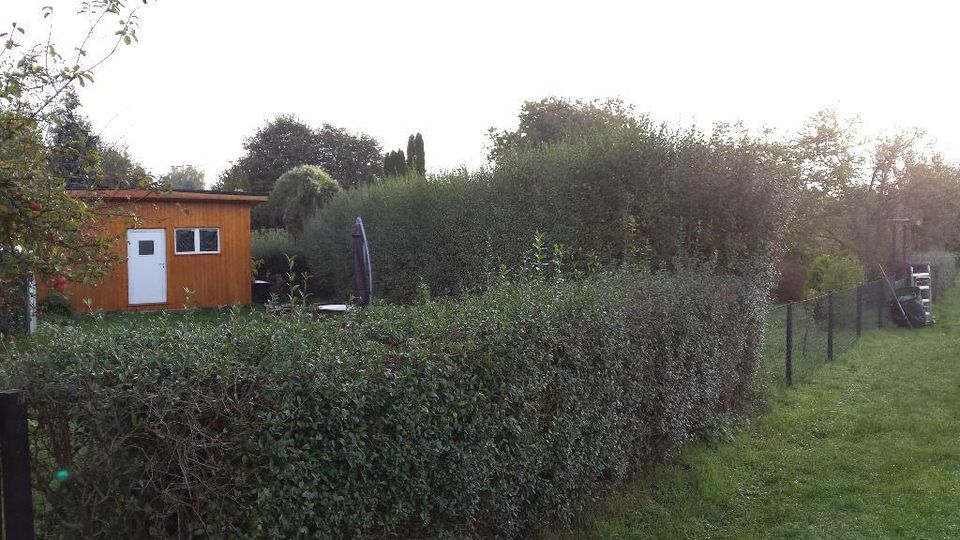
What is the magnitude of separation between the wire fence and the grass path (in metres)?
0.45

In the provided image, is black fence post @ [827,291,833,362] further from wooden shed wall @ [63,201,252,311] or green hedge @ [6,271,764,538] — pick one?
wooden shed wall @ [63,201,252,311]

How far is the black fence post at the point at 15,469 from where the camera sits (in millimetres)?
2535

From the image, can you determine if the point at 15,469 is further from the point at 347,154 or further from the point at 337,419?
the point at 347,154

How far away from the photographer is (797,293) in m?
20.1

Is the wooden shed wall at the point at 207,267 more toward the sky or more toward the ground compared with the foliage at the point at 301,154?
more toward the ground

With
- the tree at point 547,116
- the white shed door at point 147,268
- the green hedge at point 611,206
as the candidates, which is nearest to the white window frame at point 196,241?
the white shed door at point 147,268

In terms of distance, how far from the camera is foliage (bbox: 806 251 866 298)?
1873 cm

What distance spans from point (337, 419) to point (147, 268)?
18712 mm

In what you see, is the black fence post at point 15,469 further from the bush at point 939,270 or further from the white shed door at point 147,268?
the bush at point 939,270

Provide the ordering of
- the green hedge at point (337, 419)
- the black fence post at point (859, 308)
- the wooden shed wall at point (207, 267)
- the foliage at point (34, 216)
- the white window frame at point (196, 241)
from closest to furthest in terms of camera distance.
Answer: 1. the green hedge at point (337, 419)
2. the foliage at point (34, 216)
3. the black fence post at point (859, 308)
4. the wooden shed wall at point (207, 267)
5. the white window frame at point (196, 241)

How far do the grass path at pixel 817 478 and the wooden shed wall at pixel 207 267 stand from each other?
49.8 feet

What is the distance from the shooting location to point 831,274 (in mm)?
19016

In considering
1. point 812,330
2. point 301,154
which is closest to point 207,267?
point 812,330

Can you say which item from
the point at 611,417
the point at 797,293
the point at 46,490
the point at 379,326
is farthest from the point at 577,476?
the point at 797,293
